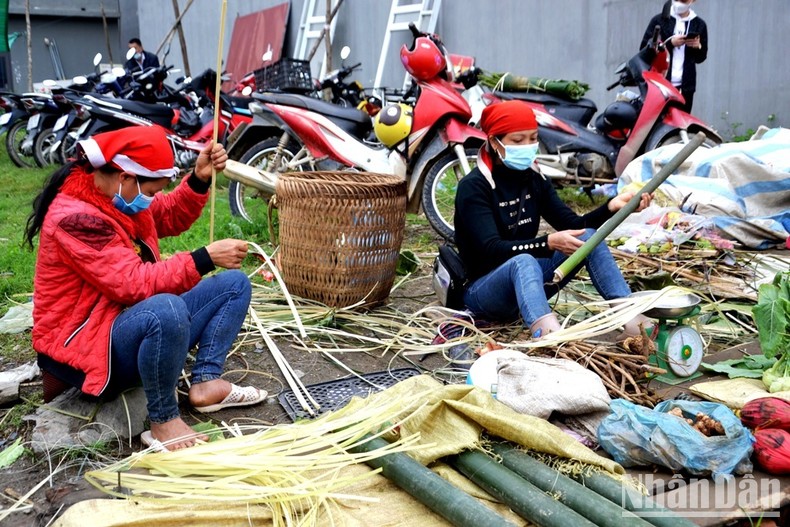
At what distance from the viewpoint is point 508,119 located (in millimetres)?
3162

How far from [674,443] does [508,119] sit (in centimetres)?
157

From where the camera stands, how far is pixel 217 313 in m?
2.64

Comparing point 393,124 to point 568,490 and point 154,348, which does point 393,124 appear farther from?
point 568,490

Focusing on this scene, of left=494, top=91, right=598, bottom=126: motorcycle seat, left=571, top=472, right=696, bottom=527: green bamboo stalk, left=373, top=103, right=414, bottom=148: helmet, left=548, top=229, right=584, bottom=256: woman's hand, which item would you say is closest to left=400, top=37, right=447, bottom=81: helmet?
left=373, top=103, right=414, bottom=148: helmet

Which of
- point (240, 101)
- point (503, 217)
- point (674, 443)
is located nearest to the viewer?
point (674, 443)

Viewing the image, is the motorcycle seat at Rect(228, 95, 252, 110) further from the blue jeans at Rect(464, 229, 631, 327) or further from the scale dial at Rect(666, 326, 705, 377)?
the scale dial at Rect(666, 326, 705, 377)

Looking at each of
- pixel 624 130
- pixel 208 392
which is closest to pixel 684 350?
pixel 208 392

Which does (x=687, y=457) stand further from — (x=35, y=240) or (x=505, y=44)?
(x=505, y=44)

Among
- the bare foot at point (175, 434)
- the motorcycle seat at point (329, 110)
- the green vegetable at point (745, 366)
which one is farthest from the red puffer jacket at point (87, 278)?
the motorcycle seat at point (329, 110)

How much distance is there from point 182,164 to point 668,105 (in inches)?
175

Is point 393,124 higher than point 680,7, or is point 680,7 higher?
point 680,7

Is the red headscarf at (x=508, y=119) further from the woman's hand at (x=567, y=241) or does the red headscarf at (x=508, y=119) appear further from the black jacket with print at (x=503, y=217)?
the woman's hand at (x=567, y=241)

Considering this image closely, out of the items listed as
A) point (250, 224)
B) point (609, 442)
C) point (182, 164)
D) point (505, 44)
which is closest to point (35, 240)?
point (250, 224)

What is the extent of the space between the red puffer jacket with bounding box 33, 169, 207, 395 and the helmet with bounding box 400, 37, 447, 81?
3.18 meters
